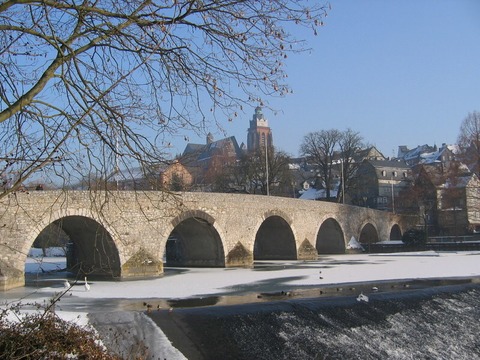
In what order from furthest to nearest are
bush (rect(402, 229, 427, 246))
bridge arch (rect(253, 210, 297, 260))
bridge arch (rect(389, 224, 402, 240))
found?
bridge arch (rect(389, 224, 402, 240)) → bush (rect(402, 229, 427, 246)) → bridge arch (rect(253, 210, 297, 260))

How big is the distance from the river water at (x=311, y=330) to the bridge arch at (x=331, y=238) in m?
23.8

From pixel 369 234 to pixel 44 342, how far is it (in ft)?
126

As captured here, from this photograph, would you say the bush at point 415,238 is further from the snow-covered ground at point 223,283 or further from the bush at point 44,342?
the bush at point 44,342

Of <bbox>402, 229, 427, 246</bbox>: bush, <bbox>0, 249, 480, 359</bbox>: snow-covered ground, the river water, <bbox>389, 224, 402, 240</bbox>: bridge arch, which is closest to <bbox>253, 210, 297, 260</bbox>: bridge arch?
<bbox>0, 249, 480, 359</bbox>: snow-covered ground

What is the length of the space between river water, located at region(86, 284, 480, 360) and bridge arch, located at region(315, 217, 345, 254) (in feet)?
78.1

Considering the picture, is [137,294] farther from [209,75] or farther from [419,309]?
[209,75]

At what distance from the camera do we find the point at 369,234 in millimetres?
42000

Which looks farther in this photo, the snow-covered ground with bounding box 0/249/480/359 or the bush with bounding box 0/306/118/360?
the snow-covered ground with bounding box 0/249/480/359

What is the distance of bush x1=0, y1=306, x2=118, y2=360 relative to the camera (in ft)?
17.2

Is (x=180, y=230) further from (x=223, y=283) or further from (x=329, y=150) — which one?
(x=329, y=150)

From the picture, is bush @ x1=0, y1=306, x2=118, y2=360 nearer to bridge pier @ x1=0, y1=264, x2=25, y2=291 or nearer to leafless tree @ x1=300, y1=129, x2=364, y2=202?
bridge pier @ x1=0, y1=264, x2=25, y2=291

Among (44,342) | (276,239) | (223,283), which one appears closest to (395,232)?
A: (276,239)

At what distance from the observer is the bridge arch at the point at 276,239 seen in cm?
2943

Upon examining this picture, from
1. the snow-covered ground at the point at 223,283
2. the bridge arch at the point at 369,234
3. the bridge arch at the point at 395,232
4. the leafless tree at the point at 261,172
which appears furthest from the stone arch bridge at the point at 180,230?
the bridge arch at the point at 395,232
